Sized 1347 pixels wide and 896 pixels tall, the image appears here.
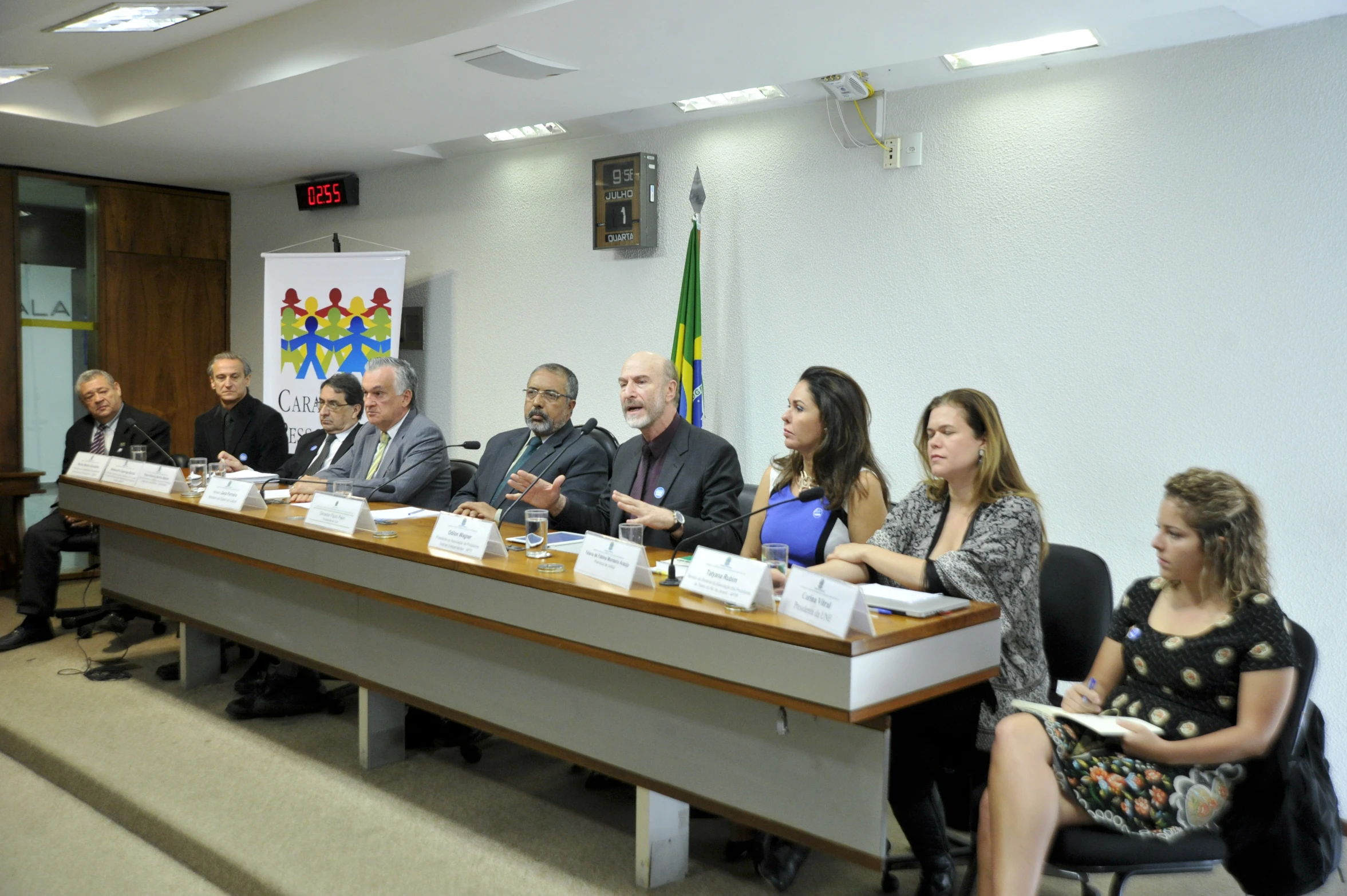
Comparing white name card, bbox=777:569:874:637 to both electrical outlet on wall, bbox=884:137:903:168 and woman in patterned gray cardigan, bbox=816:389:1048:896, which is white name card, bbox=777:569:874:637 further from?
electrical outlet on wall, bbox=884:137:903:168

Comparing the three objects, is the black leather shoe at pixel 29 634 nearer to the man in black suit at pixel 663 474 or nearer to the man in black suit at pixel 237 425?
the man in black suit at pixel 237 425

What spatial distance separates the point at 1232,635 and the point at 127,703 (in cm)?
349

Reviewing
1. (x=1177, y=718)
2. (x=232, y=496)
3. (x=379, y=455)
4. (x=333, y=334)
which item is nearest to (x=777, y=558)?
(x=1177, y=718)

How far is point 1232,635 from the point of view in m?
1.97

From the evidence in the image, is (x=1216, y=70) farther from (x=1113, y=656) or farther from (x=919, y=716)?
(x=919, y=716)

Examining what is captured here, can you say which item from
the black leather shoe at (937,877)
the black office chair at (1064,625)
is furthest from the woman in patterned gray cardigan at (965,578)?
the black office chair at (1064,625)

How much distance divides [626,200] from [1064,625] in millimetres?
2776

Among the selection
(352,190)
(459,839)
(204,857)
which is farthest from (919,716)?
(352,190)

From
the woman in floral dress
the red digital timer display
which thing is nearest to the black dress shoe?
the woman in floral dress

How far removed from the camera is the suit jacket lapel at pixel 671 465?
3350 mm

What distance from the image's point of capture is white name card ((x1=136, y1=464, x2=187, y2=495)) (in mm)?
3828

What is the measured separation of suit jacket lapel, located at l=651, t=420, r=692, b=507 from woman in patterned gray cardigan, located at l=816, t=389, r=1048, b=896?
3.05ft

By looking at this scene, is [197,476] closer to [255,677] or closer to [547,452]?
[255,677]

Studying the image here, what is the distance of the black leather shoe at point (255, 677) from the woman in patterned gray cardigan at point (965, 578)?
2.25m
